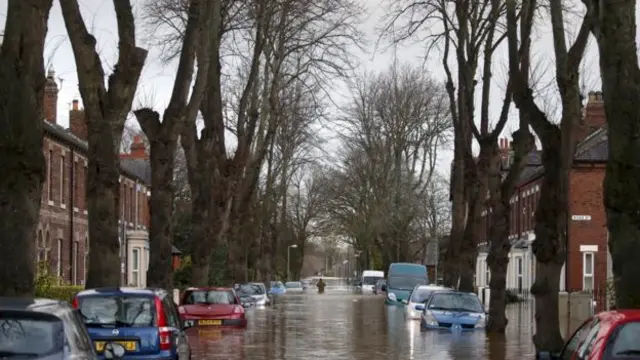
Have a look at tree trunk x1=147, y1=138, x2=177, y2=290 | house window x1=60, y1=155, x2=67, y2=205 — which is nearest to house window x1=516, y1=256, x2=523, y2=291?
house window x1=60, y1=155, x2=67, y2=205

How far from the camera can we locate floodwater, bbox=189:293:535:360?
25.5m

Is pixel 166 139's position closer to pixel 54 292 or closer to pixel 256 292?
pixel 54 292

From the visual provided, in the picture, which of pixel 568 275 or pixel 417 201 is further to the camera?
pixel 417 201

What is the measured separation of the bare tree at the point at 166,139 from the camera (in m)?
27.5

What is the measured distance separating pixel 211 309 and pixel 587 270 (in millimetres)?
26461

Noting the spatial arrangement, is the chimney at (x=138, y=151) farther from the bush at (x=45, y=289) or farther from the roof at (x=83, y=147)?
the bush at (x=45, y=289)

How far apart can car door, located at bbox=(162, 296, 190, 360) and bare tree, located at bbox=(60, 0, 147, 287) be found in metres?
3.95

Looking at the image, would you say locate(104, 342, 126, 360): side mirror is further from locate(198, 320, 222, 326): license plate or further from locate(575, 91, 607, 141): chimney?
locate(575, 91, 607, 141): chimney

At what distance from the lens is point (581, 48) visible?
2197 centimetres

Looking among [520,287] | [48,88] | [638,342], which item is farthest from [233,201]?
[638,342]

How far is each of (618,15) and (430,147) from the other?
57.0m

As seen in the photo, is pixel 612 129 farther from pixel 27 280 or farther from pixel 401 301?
pixel 401 301

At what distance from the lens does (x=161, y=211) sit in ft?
92.7

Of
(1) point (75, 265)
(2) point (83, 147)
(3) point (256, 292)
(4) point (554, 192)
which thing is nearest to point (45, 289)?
(4) point (554, 192)
